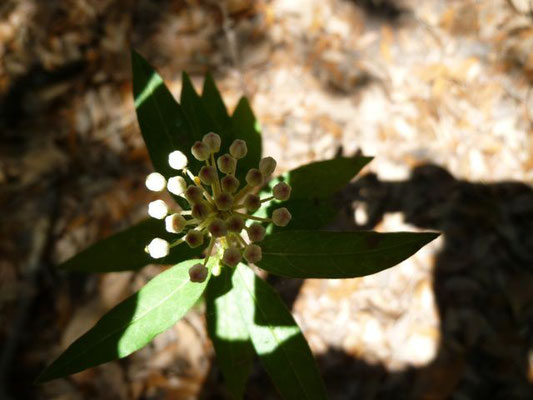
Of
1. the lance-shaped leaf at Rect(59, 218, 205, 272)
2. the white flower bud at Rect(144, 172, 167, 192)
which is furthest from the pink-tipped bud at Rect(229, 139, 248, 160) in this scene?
the lance-shaped leaf at Rect(59, 218, 205, 272)

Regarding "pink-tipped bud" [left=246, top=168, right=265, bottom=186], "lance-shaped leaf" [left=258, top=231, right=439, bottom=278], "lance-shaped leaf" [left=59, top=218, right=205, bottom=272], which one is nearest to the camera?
"lance-shaped leaf" [left=258, top=231, right=439, bottom=278]

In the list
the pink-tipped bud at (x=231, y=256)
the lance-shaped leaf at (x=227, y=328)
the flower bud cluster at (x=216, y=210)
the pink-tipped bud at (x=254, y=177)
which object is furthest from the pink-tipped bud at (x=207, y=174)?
the lance-shaped leaf at (x=227, y=328)

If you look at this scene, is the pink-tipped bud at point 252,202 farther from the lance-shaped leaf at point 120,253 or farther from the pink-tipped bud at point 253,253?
the lance-shaped leaf at point 120,253

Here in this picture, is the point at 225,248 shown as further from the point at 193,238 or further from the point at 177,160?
the point at 177,160

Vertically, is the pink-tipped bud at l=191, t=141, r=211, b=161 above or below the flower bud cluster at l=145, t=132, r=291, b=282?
above

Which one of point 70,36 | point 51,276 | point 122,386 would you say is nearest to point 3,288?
point 51,276

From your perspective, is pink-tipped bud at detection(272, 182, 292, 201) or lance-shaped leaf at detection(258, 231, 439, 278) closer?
lance-shaped leaf at detection(258, 231, 439, 278)

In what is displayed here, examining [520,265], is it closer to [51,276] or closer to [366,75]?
[366,75]

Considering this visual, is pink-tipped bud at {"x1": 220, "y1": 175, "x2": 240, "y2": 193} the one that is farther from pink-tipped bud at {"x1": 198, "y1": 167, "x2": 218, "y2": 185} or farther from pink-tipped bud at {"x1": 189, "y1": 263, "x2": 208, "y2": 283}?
pink-tipped bud at {"x1": 189, "y1": 263, "x2": 208, "y2": 283}
